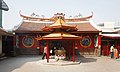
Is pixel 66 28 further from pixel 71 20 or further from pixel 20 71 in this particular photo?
pixel 71 20

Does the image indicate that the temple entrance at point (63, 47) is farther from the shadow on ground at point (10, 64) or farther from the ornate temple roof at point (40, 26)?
the ornate temple roof at point (40, 26)

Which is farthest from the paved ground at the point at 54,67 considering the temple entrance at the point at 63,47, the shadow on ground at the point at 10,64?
the temple entrance at the point at 63,47

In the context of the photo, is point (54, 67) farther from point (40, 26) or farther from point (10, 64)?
point (40, 26)

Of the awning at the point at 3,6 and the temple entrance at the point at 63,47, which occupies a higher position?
the awning at the point at 3,6

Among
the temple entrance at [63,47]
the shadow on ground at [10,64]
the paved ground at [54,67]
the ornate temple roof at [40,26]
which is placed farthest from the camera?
the ornate temple roof at [40,26]

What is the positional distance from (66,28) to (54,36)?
152cm

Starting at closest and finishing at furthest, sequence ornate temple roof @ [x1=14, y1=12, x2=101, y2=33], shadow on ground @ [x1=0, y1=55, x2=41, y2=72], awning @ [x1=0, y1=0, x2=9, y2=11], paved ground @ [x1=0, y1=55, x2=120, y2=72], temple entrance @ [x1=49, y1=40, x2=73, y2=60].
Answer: paved ground @ [x1=0, y1=55, x2=120, y2=72]
shadow on ground @ [x1=0, y1=55, x2=41, y2=72]
temple entrance @ [x1=49, y1=40, x2=73, y2=60]
ornate temple roof @ [x1=14, y1=12, x2=101, y2=33]
awning @ [x1=0, y1=0, x2=9, y2=11]

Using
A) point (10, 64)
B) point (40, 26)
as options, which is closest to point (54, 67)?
point (10, 64)

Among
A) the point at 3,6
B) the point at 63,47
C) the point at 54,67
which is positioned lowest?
the point at 54,67

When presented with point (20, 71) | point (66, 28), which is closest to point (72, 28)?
point (66, 28)

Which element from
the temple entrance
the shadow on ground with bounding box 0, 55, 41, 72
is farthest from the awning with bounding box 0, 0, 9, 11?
the shadow on ground with bounding box 0, 55, 41, 72

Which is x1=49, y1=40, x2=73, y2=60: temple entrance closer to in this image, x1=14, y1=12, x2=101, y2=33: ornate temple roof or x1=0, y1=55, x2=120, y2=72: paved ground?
x1=0, y1=55, x2=120, y2=72: paved ground

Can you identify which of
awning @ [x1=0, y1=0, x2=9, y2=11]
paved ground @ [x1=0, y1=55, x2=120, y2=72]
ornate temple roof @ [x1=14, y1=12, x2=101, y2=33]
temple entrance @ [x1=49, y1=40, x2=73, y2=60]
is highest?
awning @ [x1=0, y1=0, x2=9, y2=11]

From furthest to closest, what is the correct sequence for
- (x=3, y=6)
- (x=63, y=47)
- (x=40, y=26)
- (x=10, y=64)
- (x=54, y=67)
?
(x=3, y=6), (x=40, y=26), (x=63, y=47), (x=10, y=64), (x=54, y=67)
